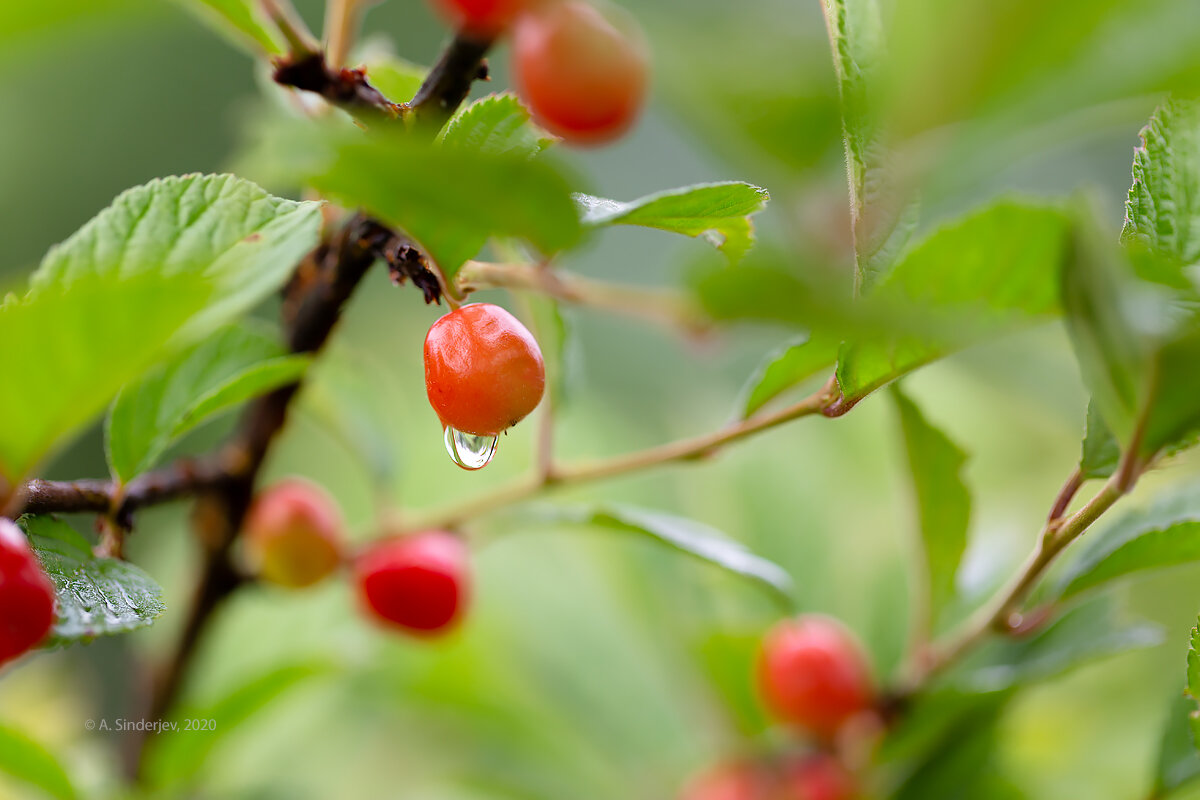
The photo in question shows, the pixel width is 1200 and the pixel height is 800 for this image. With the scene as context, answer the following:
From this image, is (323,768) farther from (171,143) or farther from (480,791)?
(171,143)

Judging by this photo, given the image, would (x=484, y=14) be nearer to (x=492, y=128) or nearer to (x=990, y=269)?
(x=492, y=128)

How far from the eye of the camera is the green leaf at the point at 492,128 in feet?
1.34

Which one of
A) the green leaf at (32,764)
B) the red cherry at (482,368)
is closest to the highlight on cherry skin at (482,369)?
the red cherry at (482,368)

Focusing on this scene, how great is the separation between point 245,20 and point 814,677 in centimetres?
57

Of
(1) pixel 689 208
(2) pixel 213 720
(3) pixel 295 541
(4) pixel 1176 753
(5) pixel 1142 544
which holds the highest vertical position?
(1) pixel 689 208

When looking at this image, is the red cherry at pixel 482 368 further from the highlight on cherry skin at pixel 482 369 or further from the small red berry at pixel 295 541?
the small red berry at pixel 295 541

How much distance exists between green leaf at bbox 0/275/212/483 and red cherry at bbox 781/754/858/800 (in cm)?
61

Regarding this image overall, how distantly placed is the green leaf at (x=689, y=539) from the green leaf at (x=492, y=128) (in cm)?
26

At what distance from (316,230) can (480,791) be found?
71 cm

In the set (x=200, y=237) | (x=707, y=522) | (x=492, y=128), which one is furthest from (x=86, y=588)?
(x=707, y=522)

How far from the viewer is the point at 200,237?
16.3 inches

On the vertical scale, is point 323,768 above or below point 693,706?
below

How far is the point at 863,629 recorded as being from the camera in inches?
40.0

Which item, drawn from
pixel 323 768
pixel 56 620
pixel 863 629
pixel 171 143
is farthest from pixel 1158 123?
pixel 171 143
